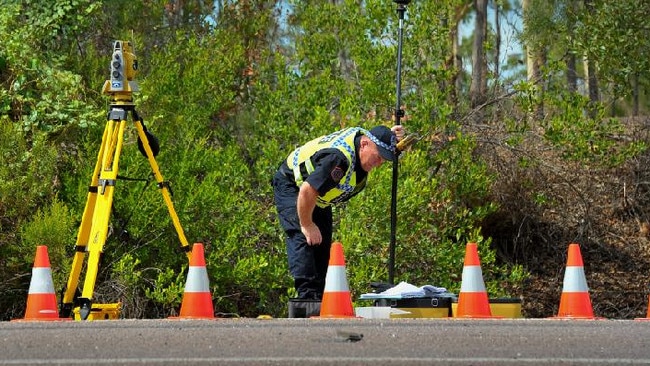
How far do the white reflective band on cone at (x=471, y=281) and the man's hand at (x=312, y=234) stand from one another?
3.40 feet

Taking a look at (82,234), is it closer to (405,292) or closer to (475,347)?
(405,292)

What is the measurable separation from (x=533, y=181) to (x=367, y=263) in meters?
3.95

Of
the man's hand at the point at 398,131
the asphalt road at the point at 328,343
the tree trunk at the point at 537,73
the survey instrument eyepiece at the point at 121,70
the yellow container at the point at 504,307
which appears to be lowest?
the asphalt road at the point at 328,343

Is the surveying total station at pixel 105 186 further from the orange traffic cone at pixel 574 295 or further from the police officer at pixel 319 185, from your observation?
the orange traffic cone at pixel 574 295

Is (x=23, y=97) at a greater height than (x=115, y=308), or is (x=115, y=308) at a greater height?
(x=23, y=97)

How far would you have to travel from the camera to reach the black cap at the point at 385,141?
8.40m

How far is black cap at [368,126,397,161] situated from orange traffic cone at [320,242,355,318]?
804 millimetres

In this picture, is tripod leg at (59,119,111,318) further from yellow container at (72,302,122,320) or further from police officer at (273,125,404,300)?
police officer at (273,125,404,300)

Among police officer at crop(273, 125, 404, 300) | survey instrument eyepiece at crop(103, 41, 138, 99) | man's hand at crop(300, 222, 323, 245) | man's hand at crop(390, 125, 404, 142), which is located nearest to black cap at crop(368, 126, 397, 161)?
police officer at crop(273, 125, 404, 300)

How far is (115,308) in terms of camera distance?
8867 millimetres

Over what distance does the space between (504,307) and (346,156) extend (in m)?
1.31

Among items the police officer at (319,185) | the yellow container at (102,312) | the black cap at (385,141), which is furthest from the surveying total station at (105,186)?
the black cap at (385,141)

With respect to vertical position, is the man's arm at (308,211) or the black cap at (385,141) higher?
the black cap at (385,141)

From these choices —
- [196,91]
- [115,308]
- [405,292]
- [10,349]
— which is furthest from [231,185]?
[10,349]
